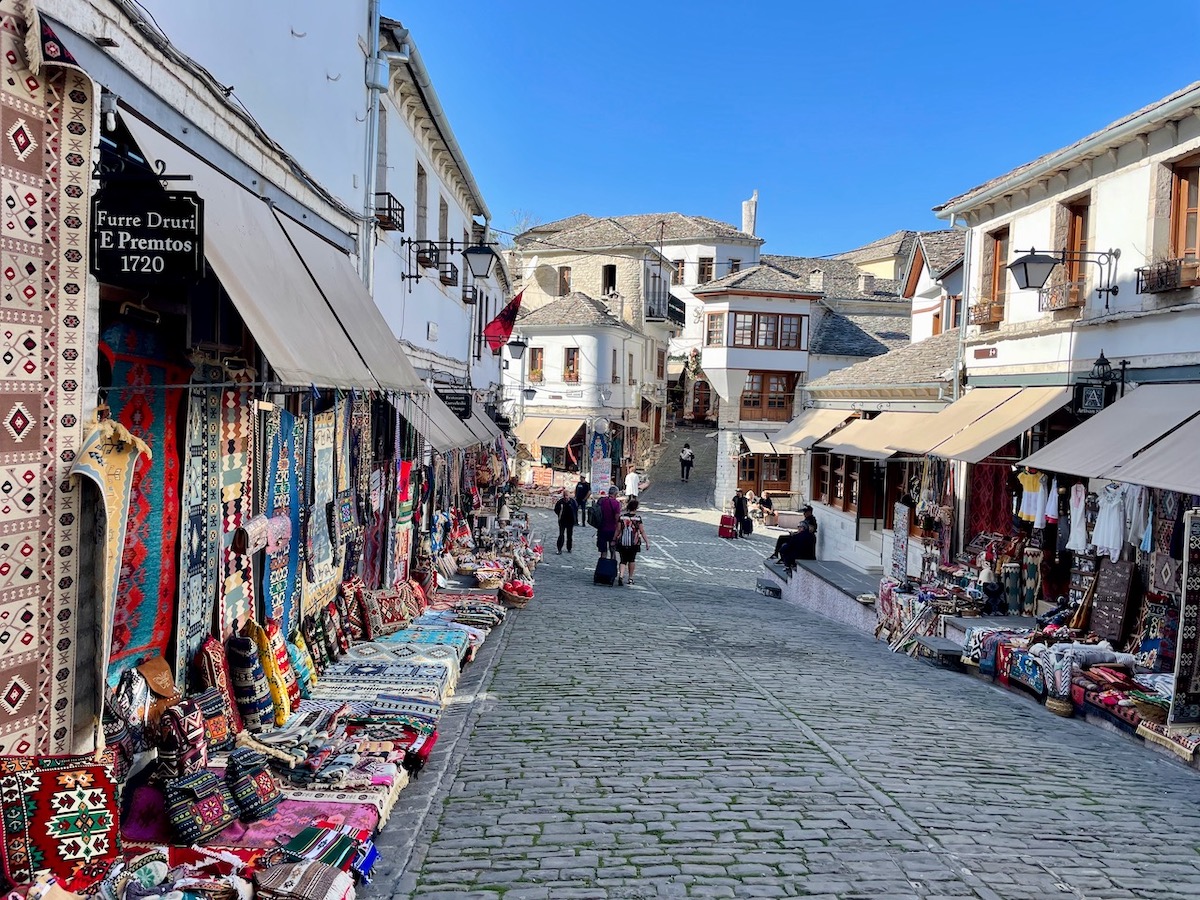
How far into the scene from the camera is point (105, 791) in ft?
13.6

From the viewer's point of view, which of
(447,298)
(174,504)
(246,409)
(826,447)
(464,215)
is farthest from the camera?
(826,447)

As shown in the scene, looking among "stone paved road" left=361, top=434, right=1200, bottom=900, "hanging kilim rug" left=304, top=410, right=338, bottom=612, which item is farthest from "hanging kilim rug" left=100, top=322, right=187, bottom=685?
"hanging kilim rug" left=304, top=410, right=338, bottom=612

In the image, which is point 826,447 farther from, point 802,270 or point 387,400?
point 802,270

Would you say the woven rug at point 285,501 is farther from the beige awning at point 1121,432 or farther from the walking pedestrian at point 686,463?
the walking pedestrian at point 686,463

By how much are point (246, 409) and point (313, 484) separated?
1.97 meters

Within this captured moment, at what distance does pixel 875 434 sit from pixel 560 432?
21.1 m

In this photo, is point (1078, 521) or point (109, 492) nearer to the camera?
point (109, 492)

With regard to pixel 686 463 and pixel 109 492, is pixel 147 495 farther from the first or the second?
pixel 686 463

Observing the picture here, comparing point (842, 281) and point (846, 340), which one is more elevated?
point (842, 281)

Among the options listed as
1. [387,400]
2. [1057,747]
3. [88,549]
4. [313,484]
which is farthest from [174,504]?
[1057,747]

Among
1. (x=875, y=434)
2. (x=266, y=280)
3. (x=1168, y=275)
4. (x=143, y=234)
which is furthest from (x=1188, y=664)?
(x=875, y=434)

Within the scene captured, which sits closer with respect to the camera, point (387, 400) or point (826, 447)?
point (387, 400)

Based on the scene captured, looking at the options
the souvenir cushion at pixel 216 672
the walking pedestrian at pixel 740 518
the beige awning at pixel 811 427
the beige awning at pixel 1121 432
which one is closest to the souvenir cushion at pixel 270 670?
the souvenir cushion at pixel 216 672

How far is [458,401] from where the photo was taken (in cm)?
1562
